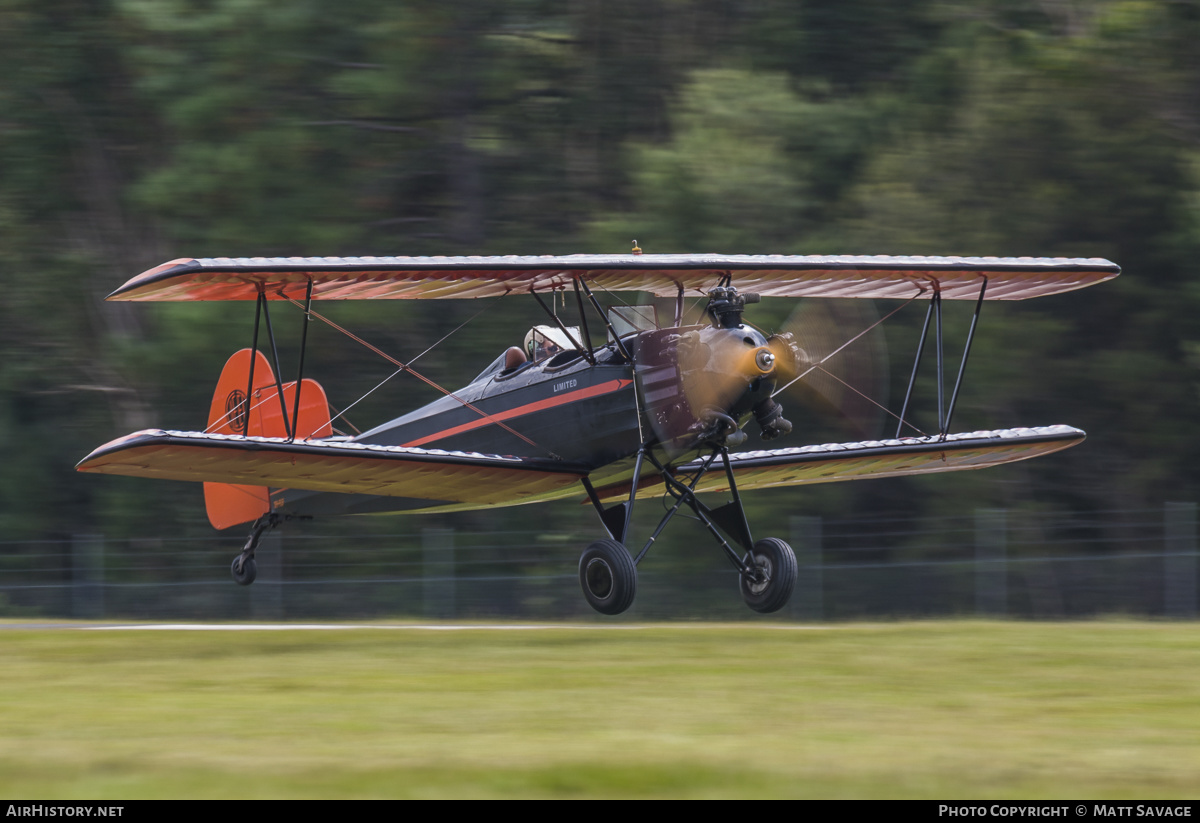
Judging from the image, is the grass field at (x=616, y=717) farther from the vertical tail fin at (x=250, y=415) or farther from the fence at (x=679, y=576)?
the fence at (x=679, y=576)

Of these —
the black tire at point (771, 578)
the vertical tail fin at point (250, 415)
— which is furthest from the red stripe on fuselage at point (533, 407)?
the black tire at point (771, 578)

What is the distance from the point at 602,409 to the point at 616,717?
361 centimetres

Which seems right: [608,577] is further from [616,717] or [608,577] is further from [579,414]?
[616,717]

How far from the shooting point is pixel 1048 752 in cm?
693

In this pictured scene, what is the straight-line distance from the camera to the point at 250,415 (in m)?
14.4

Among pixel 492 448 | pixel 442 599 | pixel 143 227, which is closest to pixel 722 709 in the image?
pixel 492 448

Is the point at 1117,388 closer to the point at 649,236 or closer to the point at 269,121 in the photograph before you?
the point at 649,236

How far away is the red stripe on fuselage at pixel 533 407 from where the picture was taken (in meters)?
11.2

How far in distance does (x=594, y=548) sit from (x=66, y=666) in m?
4.48

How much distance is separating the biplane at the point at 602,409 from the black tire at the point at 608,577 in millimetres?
15

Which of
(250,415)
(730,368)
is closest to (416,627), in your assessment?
(250,415)

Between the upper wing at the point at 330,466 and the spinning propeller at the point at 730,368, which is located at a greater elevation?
the spinning propeller at the point at 730,368

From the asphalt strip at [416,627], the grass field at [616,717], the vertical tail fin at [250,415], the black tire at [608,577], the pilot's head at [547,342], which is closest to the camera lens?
the grass field at [616,717]

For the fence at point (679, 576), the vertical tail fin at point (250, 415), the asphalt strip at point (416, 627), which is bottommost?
the fence at point (679, 576)
